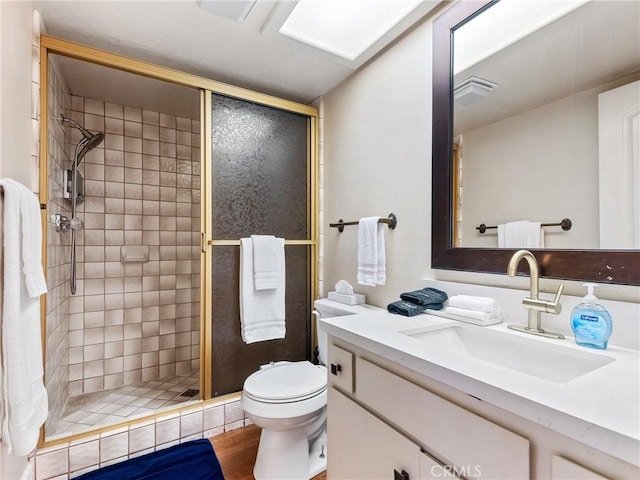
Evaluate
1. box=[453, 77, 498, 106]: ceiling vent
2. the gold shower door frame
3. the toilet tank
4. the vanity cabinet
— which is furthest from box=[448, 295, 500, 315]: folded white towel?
the gold shower door frame

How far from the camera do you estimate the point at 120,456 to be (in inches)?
62.2

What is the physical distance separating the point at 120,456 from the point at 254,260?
1.19m

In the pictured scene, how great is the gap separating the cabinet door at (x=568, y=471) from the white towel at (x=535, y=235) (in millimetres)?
730

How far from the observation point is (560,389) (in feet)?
1.96

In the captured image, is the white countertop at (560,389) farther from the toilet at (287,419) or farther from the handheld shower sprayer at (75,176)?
the handheld shower sprayer at (75,176)

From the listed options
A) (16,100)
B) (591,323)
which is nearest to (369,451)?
(591,323)

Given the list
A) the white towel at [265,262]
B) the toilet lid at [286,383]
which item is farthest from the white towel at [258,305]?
the toilet lid at [286,383]

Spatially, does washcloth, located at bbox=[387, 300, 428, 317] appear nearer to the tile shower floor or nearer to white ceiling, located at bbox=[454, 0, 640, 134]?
white ceiling, located at bbox=[454, 0, 640, 134]

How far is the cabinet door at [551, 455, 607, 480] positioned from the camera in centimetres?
49

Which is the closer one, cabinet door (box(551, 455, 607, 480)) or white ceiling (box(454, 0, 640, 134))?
cabinet door (box(551, 455, 607, 480))

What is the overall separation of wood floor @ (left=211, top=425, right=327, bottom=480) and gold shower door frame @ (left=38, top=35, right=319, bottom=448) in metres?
0.21

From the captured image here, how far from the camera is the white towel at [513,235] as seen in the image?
1.12 m

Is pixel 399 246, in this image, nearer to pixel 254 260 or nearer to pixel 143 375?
pixel 254 260

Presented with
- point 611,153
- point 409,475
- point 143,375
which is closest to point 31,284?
point 409,475
